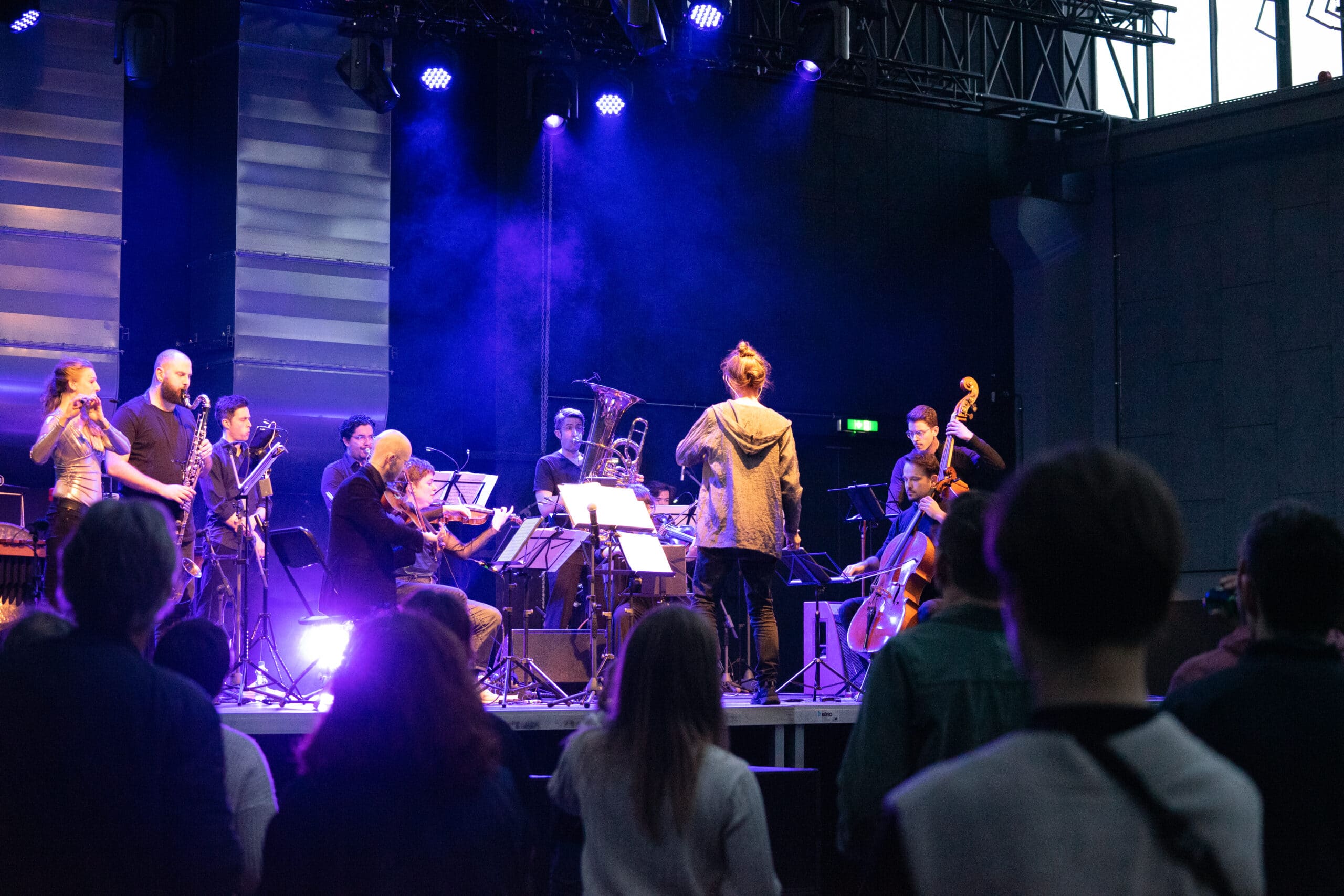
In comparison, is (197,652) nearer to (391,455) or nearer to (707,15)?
(391,455)

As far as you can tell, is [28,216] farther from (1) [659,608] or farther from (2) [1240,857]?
(2) [1240,857]

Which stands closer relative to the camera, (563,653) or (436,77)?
(563,653)

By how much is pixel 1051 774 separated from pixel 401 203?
10377 millimetres

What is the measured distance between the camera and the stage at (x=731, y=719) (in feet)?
19.2

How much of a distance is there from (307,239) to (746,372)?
4751 millimetres

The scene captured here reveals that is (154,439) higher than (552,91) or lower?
lower

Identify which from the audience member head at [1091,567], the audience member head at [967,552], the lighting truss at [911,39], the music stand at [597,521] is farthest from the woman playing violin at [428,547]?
the audience member head at [1091,567]

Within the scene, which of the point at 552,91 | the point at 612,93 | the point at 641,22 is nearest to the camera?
the point at 641,22

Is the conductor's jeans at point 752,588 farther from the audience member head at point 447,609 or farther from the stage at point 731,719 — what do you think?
the audience member head at point 447,609

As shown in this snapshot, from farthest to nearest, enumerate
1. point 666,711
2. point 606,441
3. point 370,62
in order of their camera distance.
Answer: point 370,62 → point 606,441 → point 666,711

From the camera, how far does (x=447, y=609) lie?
3488 mm

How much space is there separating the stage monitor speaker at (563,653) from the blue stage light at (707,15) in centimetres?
443

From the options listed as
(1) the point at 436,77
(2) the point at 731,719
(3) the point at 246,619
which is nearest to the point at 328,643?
(3) the point at 246,619

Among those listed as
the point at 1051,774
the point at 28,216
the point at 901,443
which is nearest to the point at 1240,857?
the point at 1051,774
